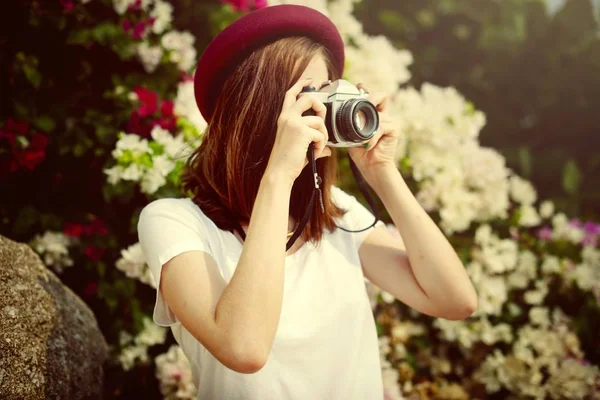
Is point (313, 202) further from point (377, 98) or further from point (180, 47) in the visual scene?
point (180, 47)

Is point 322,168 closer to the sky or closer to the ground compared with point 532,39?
closer to the ground

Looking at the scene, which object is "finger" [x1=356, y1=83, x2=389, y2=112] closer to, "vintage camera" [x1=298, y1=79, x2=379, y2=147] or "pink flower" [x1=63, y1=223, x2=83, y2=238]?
Answer: "vintage camera" [x1=298, y1=79, x2=379, y2=147]

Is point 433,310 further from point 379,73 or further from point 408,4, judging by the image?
point 408,4

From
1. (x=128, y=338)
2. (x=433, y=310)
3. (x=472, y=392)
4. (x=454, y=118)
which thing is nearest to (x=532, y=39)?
(x=454, y=118)

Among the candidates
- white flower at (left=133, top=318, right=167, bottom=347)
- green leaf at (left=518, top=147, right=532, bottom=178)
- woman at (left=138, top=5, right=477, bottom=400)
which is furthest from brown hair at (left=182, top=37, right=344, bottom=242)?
green leaf at (left=518, top=147, right=532, bottom=178)

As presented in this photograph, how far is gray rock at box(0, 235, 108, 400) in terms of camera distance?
1.24 meters

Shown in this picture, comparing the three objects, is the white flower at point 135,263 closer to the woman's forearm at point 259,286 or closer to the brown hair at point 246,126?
the brown hair at point 246,126

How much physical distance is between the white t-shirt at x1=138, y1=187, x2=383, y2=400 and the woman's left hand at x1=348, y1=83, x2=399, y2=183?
0.28 meters

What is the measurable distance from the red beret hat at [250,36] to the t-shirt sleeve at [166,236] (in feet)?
1.26

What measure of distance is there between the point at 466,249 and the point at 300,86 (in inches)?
62.0

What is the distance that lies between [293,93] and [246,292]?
0.53 meters

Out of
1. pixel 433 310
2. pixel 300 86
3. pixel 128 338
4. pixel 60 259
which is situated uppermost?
pixel 300 86

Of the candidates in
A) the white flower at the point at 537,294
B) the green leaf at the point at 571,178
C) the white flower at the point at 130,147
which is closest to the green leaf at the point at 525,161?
the green leaf at the point at 571,178

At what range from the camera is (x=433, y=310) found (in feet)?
5.00
